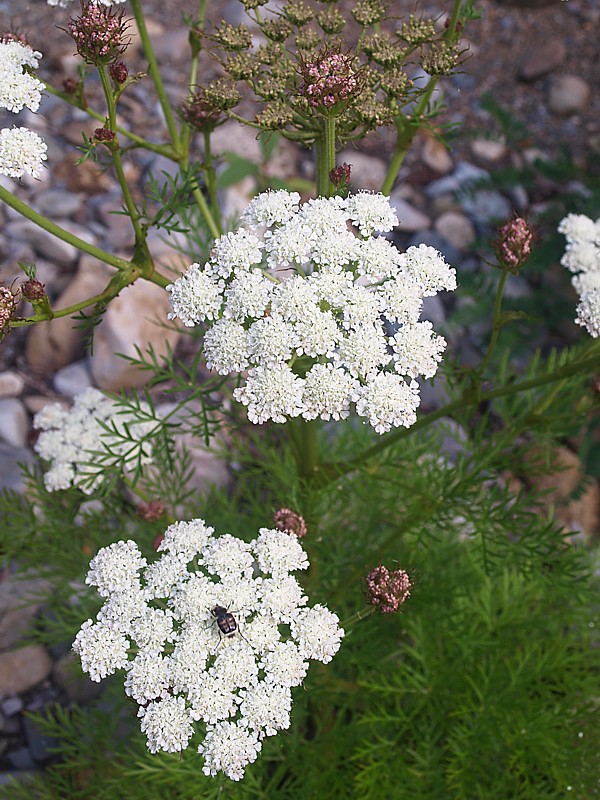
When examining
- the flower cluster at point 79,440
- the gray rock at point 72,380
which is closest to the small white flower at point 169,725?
the flower cluster at point 79,440

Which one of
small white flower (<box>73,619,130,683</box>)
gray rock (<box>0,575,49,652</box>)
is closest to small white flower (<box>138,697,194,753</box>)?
small white flower (<box>73,619,130,683</box>)

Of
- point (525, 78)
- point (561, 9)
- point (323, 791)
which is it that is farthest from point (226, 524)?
point (561, 9)

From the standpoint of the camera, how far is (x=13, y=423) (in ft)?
16.3

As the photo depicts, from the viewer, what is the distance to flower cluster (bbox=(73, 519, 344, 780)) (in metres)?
2.16

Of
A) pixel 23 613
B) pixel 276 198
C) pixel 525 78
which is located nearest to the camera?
pixel 276 198

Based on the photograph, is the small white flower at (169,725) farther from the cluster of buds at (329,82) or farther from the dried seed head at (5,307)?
the cluster of buds at (329,82)

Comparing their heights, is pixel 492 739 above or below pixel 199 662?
below

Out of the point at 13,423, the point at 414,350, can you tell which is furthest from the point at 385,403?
the point at 13,423

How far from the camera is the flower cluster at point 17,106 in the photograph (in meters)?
2.32

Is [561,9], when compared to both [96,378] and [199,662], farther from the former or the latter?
[199,662]

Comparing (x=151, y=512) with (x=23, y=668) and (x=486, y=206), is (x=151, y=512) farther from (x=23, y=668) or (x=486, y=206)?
(x=486, y=206)

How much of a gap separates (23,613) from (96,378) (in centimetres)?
156

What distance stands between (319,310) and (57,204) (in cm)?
437

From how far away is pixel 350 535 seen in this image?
389 centimetres
